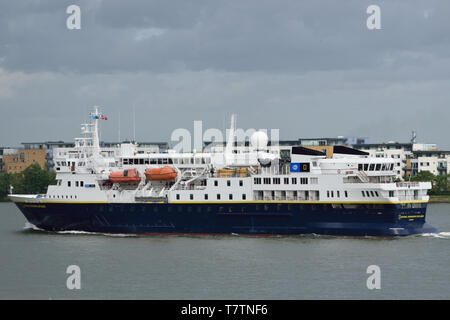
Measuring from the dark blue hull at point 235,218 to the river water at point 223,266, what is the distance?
2.89 feet

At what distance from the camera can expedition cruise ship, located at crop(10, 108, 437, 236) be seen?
49031 millimetres

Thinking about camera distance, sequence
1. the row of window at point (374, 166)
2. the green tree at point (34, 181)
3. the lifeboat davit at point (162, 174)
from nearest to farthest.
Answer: the row of window at point (374, 166)
the lifeboat davit at point (162, 174)
the green tree at point (34, 181)

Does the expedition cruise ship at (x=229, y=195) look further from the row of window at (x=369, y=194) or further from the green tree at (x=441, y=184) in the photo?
the green tree at (x=441, y=184)

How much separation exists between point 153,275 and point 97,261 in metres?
5.40

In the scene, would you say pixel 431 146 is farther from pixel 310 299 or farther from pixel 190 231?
pixel 310 299

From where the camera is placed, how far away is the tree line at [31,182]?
108m

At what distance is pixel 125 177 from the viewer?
53.6 meters

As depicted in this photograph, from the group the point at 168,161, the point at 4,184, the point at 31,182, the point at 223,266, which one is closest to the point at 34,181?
the point at 31,182

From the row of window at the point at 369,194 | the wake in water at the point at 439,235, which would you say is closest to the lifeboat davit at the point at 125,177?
the row of window at the point at 369,194

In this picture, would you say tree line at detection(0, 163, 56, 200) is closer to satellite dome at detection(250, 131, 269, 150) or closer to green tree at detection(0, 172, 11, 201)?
green tree at detection(0, 172, 11, 201)

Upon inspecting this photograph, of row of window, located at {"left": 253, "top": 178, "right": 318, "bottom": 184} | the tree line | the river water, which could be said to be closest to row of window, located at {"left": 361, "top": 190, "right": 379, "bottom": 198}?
the river water

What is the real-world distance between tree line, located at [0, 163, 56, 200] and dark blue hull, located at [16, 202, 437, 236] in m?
52.9

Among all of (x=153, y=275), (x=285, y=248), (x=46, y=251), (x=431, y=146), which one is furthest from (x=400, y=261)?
(x=431, y=146)

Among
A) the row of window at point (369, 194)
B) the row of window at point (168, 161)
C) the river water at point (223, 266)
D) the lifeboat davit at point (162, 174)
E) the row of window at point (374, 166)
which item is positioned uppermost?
the row of window at point (168, 161)
